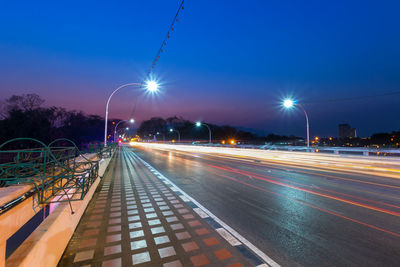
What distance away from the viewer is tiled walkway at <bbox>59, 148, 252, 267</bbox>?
10.3ft

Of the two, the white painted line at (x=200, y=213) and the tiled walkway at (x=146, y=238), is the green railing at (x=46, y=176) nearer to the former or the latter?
the tiled walkway at (x=146, y=238)

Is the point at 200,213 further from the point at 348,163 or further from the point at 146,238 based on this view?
the point at 348,163

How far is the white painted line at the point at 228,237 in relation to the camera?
3631 millimetres

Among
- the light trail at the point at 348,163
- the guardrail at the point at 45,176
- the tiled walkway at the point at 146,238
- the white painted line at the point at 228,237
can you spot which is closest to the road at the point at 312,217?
the white painted line at the point at 228,237

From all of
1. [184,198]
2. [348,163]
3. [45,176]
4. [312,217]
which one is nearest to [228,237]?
[312,217]

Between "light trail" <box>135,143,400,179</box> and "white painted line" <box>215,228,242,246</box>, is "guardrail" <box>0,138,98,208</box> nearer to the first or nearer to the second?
"white painted line" <box>215,228,242,246</box>

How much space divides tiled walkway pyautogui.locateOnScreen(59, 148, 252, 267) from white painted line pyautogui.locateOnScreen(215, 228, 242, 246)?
0.12 metres

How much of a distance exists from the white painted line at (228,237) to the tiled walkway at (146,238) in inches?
4.5

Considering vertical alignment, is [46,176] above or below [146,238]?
above

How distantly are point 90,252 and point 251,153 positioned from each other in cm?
2408

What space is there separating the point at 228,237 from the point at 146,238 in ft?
5.55

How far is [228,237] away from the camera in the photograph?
386 centimetres

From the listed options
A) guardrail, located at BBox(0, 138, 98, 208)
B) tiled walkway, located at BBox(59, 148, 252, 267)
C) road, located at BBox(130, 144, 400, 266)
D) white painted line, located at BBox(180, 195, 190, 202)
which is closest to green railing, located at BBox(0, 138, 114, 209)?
guardrail, located at BBox(0, 138, 98, 208)

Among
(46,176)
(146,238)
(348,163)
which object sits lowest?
(146,238)
